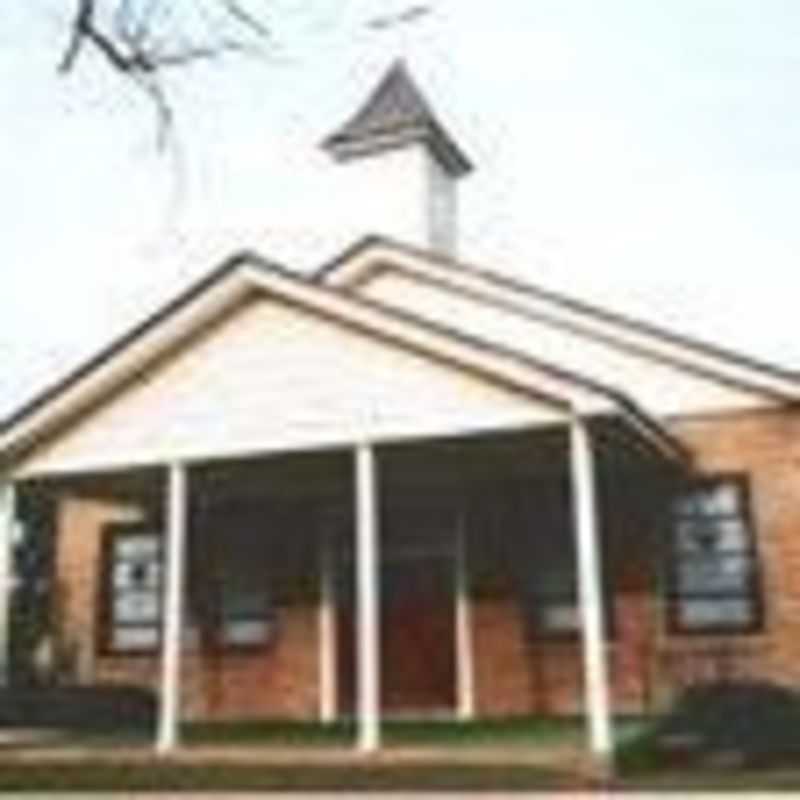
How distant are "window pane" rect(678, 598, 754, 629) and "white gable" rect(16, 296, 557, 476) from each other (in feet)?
14.1

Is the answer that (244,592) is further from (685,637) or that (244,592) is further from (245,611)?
(685,637)

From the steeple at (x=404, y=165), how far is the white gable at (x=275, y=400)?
576 centimetres

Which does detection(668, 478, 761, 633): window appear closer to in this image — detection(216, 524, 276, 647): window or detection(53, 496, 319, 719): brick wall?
detection(53, 496, 319, 719): brick wall

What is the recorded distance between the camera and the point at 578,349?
21.3 meters

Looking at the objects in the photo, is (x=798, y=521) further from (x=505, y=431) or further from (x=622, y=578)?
(x=505, y=431)

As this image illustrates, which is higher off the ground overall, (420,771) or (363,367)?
(363,367)

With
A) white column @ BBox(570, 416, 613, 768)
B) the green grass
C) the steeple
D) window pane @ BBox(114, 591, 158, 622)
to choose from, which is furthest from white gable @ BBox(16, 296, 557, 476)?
the steeple

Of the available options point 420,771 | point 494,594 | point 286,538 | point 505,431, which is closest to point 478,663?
point 494,594

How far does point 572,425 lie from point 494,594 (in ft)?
16.1

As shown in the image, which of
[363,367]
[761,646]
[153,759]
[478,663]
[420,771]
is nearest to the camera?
[420,771]

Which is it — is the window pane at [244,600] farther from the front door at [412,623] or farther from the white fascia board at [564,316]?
the white fascia board at [564,316]

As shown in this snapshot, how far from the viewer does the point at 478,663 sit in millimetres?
20938

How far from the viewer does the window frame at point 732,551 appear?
771 inches

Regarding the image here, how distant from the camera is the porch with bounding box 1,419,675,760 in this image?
66.3ft
